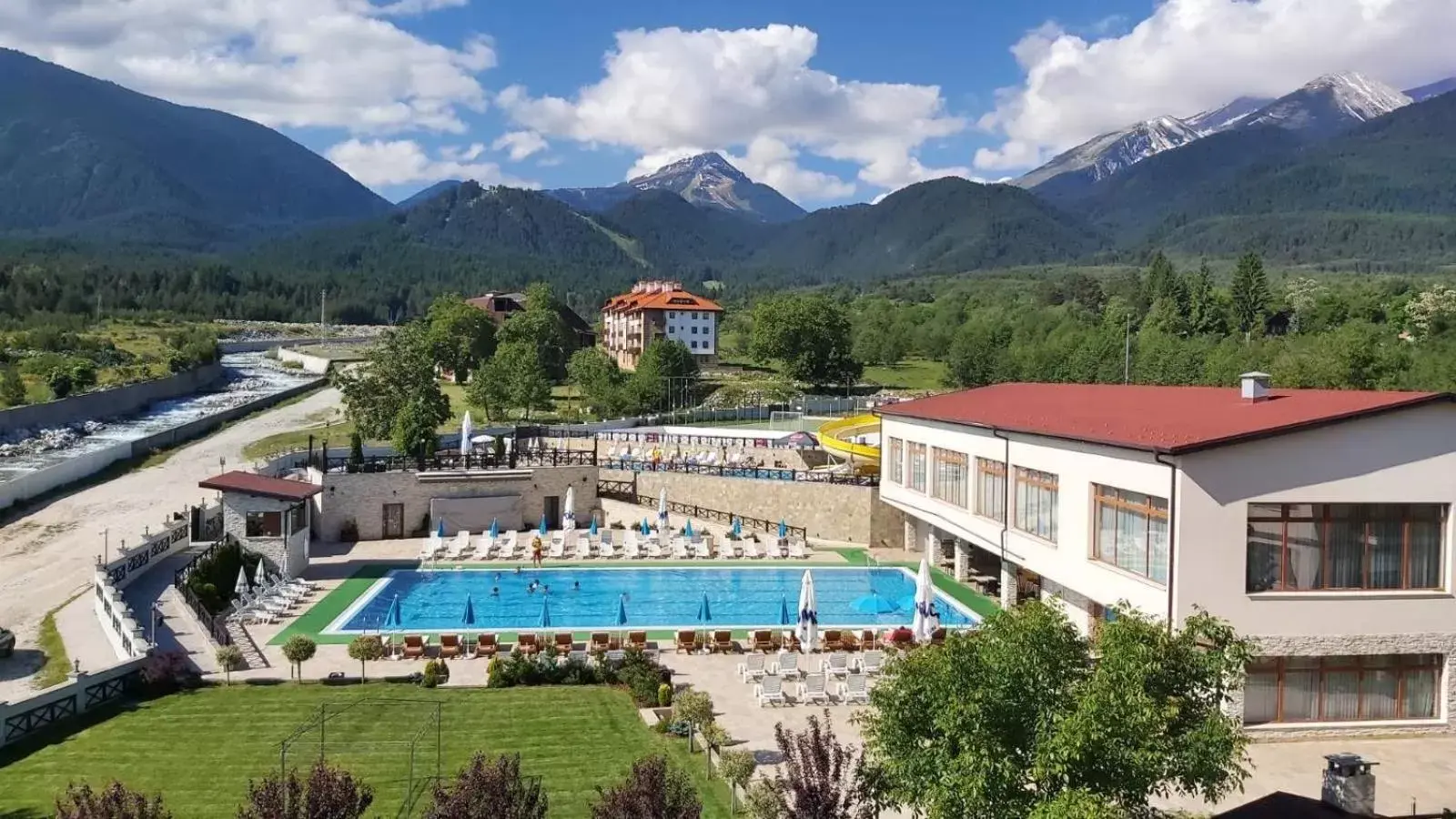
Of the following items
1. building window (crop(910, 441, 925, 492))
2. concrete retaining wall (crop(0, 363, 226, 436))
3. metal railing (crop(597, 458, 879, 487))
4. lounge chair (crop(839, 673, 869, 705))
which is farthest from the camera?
concrete retaining wall (crop(0, 363, 226, 436))

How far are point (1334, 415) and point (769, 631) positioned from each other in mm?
11665

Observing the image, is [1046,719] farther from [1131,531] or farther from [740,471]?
[740,471]

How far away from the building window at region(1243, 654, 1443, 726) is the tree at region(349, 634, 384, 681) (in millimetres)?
15577

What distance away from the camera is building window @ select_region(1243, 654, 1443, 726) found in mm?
17016

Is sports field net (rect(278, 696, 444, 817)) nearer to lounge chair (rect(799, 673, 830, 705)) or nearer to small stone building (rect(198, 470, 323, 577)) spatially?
lounge chair (rect(799, 673, 830, 705))

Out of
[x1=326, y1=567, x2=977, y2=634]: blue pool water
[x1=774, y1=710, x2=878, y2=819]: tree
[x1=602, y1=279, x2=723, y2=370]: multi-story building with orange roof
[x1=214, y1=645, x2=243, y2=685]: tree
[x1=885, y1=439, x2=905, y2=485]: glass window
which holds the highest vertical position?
[x1=602, y1=279, x2=723, y2=370]: multi-story building with orange roof

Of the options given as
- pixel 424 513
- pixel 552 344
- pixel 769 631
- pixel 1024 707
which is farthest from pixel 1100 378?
pixel 1024 707

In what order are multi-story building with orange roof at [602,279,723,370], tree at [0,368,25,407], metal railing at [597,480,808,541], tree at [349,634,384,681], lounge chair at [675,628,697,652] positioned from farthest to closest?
multi-story building with orange roof at [602,279,723,370] < tree at [0,368,25,407] < metal railing at [597,480,808,541] < lounge chair at [675,628,697,652] < tree at [349,634,384,681]

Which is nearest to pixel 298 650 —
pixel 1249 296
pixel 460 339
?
pixel 460 339

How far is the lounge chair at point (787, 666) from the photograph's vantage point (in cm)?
2019

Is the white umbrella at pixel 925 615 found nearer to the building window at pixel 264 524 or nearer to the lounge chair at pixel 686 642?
the lounge chair at pixel 686 642

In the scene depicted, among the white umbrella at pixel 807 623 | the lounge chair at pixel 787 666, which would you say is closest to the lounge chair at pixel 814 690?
the lounge chair at pixel 787 666

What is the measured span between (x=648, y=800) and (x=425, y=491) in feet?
95.1

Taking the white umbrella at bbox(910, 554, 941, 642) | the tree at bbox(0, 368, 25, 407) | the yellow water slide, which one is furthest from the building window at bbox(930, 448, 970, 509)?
the tree at bbox(0, 368, 25, 407)
